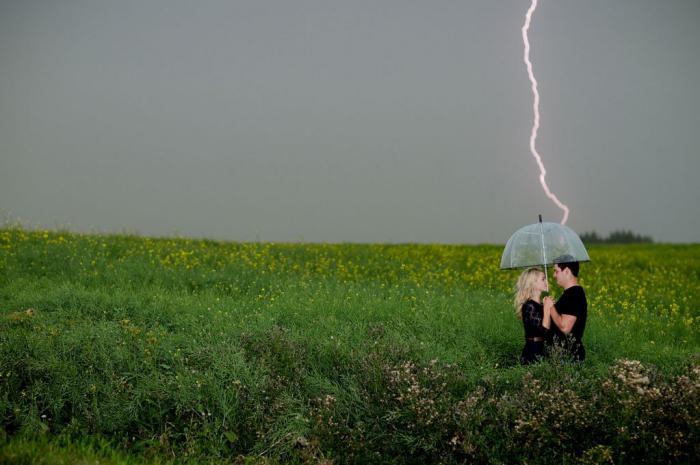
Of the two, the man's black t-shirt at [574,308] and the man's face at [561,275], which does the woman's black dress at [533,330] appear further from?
the man's face at [561,275]

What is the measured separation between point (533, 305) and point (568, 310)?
0.38 meters

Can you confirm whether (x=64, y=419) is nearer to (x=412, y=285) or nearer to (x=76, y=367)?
(x=76, y=367)

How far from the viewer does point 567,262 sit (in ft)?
24.6

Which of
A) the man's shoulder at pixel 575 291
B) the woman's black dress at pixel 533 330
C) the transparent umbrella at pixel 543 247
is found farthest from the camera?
the transparent umbrella at pixel 543 247

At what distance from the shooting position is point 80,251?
18.0m

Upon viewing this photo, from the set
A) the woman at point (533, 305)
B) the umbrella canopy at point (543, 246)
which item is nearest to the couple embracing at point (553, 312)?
the woman at point (533, 305)

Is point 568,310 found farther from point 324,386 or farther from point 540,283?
point 324,386

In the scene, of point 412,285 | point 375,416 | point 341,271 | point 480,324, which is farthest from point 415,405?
point 341,271

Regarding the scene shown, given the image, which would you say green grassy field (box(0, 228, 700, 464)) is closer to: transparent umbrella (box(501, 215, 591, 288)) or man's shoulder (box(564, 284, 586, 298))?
man's shoulder (box(564, 284, 586, 298))

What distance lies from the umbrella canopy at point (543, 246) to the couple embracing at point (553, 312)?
0.10 meters

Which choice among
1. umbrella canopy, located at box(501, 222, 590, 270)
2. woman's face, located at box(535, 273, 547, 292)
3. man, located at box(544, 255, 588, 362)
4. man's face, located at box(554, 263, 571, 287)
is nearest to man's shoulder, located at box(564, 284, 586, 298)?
man, located at box(544, 255, 588, 362)

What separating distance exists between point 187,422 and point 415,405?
235 centimetres

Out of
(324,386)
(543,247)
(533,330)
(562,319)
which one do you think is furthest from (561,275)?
(324,386)

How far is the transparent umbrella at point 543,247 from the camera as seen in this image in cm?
759
